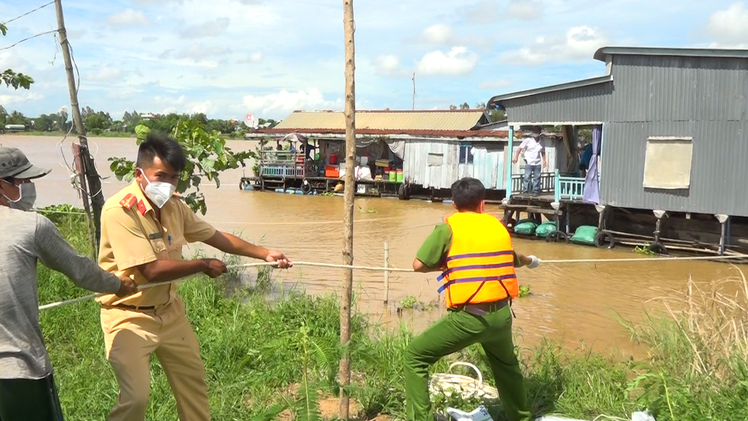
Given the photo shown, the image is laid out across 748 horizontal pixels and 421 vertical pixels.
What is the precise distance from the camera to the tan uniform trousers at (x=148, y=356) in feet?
10.1

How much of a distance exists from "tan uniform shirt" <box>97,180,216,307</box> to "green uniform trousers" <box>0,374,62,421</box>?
0.58 meters

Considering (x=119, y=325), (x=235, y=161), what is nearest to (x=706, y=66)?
(x=235, y=161)

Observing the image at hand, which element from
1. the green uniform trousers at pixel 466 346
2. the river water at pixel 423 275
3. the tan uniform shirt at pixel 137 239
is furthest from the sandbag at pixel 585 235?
the tan uniform shirt at pixel 137 239

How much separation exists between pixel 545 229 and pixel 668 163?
3.20m

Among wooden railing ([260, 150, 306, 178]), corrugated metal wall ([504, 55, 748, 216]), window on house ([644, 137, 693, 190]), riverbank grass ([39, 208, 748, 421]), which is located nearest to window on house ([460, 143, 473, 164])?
wooden railing ([260, 150, 306, 178])

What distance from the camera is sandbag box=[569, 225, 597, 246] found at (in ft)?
48.9

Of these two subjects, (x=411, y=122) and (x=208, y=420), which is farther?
(x=411, y=122)

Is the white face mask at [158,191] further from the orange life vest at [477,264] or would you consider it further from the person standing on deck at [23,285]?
the orange life vest at [477,264]

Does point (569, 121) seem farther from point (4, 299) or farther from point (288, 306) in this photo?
point (4, 299)

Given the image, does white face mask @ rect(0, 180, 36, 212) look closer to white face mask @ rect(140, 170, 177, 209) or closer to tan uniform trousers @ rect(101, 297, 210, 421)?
white face mask @ rect(140, 170, 177, 209)

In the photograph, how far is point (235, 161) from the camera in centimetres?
818

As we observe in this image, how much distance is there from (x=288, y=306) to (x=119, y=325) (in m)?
3.29

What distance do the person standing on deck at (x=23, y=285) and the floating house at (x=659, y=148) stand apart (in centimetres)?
1345

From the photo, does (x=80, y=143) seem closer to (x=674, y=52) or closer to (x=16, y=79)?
(x=16, y=79)
